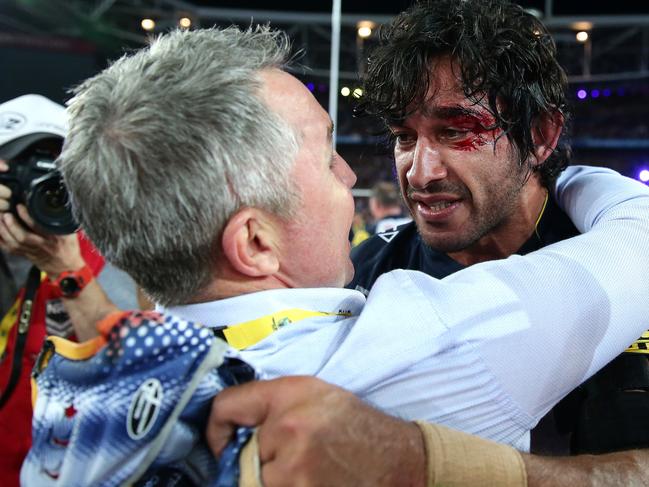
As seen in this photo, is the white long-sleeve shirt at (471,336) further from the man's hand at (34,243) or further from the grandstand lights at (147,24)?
the grandstand lights at (147,24)

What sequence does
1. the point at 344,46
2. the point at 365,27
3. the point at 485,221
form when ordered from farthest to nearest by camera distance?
the point at 344,46 → the point at 365,27 → the point at 485,221

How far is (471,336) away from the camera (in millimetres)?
697

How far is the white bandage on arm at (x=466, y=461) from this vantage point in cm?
62

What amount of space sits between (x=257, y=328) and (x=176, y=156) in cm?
20

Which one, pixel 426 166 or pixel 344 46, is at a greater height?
pixel 344 46

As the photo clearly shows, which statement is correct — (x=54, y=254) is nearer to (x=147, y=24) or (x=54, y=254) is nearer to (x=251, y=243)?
(x=251, y=243)

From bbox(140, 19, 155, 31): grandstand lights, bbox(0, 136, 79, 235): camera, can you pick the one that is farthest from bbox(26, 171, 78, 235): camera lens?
bbox(140, 19, 155, 31): grandstand lights

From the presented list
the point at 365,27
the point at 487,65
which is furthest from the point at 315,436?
the point at 365,27

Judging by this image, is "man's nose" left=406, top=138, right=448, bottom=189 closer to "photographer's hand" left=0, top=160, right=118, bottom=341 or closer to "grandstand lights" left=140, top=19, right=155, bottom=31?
"photographer's hand" left=0, top=160, right=118, bottom=341

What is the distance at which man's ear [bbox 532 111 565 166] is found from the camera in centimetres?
139

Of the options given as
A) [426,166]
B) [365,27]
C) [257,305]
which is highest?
[365,27]

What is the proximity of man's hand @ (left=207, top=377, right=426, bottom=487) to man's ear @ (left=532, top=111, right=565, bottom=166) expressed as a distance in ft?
3.00

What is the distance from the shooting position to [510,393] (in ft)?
2.32

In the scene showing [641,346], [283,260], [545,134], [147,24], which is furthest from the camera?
[147,24]
